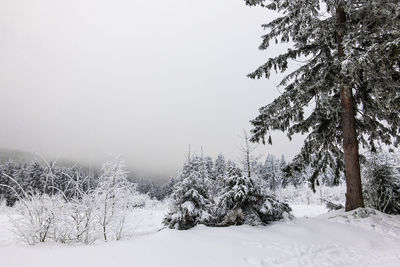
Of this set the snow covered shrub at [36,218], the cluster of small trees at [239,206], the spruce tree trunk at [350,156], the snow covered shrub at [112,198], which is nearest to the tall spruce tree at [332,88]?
the spruce tree trunk at [350,156]

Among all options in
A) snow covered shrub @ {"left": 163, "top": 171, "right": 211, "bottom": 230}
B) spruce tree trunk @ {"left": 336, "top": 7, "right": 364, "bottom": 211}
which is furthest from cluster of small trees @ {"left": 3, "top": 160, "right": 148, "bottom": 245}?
spruce tree trunk @ {"left": 336, "top": 7, "right": 364, "bottom": 211}

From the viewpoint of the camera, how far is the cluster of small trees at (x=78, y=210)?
5.21 meters

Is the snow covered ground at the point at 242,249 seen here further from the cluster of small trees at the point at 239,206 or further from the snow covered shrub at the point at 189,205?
the snow covered shrub at the point at 189,205

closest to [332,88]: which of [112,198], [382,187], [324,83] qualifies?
[324,83]

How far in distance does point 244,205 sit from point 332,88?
18.0 ft

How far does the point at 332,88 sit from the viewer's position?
898 centimetres

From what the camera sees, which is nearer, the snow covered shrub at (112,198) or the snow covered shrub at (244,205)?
the snow covered shrub at (244,205)

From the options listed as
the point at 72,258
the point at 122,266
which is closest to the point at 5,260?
the point at 72,258

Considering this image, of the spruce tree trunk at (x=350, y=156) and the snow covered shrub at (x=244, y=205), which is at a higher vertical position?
the spruce tree trunk at (x=350, y=156)

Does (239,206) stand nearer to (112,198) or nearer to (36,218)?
(112,198)

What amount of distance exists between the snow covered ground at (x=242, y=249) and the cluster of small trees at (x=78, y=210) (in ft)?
1.52

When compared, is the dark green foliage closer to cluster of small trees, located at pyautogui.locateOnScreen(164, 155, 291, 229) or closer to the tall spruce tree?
the tall spruce tree

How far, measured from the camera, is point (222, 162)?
190 ft

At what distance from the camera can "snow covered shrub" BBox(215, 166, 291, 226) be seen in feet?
22.9
